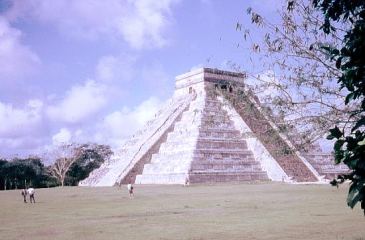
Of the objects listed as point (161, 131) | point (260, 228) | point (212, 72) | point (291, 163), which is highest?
point (212, 72)

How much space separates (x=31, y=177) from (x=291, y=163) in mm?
34938

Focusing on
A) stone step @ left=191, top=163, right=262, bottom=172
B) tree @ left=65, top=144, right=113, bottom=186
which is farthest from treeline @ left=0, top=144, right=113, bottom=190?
stone step @ left=191, top=163, right=262, bottom=172

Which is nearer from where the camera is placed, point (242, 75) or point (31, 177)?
point (242, 75)

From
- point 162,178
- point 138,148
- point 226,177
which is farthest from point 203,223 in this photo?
point 138,148

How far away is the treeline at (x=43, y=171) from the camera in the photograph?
53.8 metres

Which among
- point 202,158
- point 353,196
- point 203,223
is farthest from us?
point 202,158

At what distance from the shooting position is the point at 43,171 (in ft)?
187

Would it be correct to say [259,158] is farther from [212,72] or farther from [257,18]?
[257,18]

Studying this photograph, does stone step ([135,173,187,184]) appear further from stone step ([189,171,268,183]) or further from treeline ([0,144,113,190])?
treeline ([0,144,113,190])

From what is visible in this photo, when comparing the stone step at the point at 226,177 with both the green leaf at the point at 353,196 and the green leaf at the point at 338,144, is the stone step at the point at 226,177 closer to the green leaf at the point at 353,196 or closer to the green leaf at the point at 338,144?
the green leaf at the point at 338,144

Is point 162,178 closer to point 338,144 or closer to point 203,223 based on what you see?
point 203,223

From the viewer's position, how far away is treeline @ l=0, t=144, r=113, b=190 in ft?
176

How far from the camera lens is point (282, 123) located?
832 centimetres

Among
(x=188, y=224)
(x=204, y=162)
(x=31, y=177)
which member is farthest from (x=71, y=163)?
(x=188, y=224)
